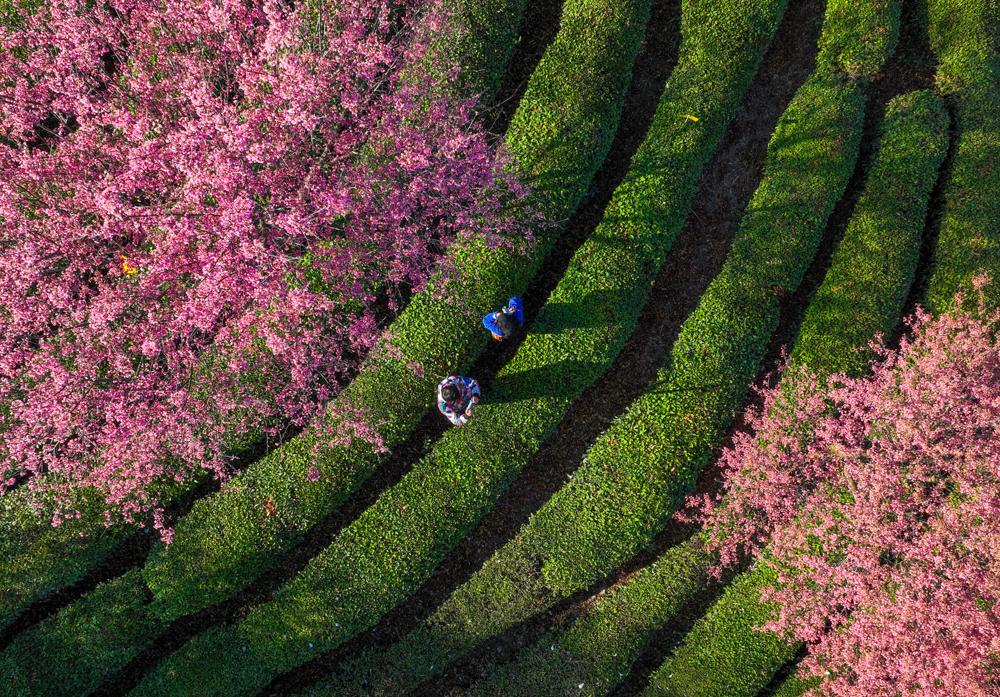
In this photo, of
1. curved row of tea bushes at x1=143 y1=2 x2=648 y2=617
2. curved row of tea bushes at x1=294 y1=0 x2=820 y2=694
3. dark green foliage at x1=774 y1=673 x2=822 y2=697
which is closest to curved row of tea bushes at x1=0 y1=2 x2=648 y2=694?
curved row of tea bushes at x1=143 y1=2 x2=648 y2=617

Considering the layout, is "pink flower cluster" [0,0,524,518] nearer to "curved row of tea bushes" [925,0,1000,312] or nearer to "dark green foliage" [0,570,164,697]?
"dark green foliage" [0,570,164,697]

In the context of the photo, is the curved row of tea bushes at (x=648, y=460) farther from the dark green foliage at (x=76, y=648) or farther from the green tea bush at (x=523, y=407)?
the dark green foliage at (x=76, y=648)

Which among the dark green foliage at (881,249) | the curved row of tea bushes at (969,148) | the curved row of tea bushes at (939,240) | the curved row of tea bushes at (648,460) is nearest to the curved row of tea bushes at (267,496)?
the curved row of tea bushes at (648,460)

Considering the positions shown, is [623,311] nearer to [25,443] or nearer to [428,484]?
[428,484]

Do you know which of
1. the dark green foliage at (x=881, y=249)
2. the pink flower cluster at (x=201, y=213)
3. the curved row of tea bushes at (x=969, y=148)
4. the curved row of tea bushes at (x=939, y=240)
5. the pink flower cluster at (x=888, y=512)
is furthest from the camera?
the curved row of tea bushes at (x=969, y=148)

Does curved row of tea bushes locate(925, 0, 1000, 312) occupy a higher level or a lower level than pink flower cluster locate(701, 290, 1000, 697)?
higher
